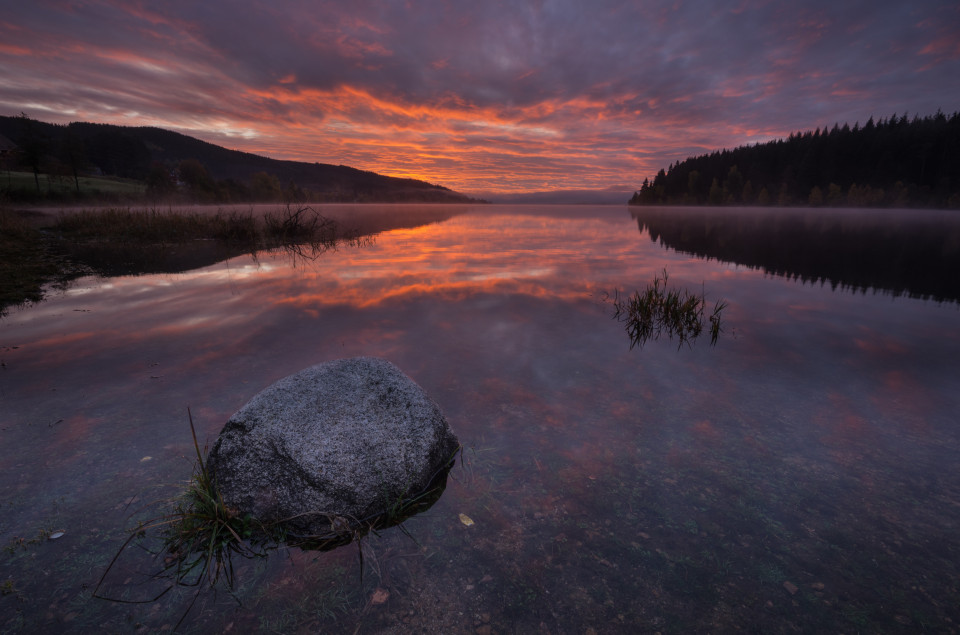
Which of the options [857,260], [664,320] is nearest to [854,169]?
[857,260]

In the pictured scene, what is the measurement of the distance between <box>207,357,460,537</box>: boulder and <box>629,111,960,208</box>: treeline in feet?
523

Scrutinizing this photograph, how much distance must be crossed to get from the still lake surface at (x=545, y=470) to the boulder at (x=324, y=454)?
348 mm

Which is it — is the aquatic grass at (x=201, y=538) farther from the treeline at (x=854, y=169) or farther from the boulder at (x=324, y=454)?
the treeline at (x=854, y=169)

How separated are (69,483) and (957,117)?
18718 centimetres

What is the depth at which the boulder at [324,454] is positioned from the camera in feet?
11.5

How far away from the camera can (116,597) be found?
2.88 metres

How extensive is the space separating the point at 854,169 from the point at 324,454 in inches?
6876

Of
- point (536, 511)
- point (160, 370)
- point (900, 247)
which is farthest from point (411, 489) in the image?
point (900, 247)

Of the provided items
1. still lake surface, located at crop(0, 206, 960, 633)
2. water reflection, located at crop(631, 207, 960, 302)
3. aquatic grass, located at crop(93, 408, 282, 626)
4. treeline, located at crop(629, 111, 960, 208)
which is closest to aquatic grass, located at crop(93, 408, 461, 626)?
aquatic grass, located at crop(93, 408, 282, 626)

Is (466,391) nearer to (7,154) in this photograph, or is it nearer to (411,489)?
(411,489)

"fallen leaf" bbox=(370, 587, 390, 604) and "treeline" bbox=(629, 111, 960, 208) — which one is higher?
"treeline" bbox=(629, 111, 960, 208)

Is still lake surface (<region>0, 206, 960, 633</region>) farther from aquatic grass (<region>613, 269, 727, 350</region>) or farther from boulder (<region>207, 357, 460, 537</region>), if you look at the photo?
aquatic grass (<region>613, 269, 727, 350</region>)

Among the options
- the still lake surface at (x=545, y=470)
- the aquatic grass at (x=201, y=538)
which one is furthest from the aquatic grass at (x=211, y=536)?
the still lake surface at (x=545, y=470)

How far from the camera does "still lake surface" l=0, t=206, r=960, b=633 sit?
291 centimetres
